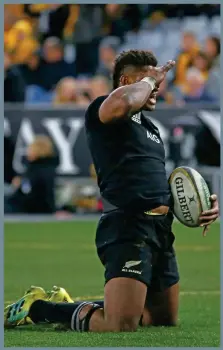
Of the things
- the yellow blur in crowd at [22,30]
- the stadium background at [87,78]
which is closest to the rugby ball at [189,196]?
the stadium background at [87,78]

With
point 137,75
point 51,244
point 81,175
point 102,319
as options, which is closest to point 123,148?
point 137,75

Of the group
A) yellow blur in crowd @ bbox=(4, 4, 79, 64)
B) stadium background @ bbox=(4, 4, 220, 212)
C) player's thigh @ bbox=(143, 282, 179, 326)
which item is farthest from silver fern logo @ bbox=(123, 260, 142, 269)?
yellow blur in crowd @ bbox=(4, 4, 79, 64)

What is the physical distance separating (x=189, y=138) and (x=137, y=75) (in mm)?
11197

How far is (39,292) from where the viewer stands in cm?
794

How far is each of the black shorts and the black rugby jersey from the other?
0.38 ft

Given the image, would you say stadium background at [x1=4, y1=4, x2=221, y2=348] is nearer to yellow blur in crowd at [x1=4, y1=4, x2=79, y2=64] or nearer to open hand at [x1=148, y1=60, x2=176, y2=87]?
yellow blur in crowd at [x1=4, y1=4, x2=79, y2=64]

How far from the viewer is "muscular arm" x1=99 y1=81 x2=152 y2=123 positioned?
7.00 metres

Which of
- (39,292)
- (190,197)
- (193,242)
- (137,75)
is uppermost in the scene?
(137,75)

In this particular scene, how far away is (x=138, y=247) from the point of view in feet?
24.1

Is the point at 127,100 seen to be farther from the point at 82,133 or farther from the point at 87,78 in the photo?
the point at 87,78

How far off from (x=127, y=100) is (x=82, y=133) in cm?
1127

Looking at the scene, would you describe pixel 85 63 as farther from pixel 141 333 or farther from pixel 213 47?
pixel 141 333

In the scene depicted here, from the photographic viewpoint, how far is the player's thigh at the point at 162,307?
772cm

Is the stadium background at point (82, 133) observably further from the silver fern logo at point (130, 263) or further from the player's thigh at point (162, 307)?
the silver fern logo at point (130, 263)
